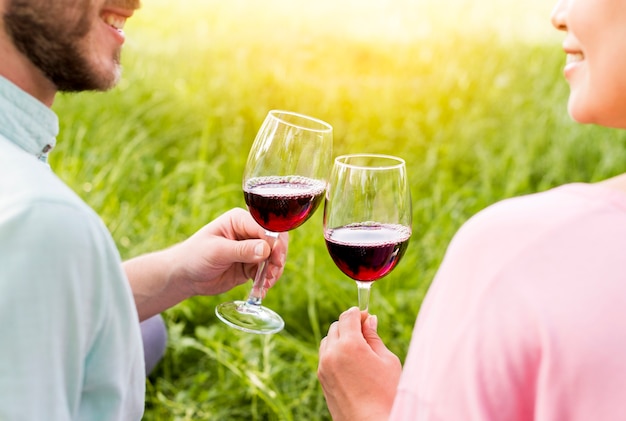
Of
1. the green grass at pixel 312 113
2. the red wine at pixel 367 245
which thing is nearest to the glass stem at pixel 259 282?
the red wine at pixel 367 245

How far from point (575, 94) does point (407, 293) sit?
2.34 m

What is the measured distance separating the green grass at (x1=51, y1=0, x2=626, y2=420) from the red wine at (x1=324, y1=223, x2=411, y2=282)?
109cm

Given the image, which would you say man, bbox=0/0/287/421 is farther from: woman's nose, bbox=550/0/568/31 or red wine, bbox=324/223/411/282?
woman's nose, bbox=550/0/568/31

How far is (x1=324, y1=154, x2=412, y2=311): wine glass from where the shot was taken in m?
1.65

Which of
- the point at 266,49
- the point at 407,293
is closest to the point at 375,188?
the point at 407,293

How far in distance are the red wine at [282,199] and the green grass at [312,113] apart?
3.02ft

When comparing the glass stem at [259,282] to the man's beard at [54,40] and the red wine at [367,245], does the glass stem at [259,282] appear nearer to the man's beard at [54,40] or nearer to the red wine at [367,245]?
the red wine at [367,245]

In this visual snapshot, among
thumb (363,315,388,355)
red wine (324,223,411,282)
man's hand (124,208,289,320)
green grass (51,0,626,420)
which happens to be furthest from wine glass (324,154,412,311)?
green grass (51,0,626,420)

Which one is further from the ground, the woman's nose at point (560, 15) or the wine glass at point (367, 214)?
the woman's nose at point (560, 15)

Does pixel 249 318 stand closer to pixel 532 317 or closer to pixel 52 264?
pixel 52 264

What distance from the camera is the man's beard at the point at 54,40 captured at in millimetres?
1568

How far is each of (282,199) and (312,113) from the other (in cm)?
319

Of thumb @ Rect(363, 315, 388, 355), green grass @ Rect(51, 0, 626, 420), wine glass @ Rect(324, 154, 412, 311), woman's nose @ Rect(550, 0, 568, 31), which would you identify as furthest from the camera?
green grass @ Rect(51, 0, 626, 420)

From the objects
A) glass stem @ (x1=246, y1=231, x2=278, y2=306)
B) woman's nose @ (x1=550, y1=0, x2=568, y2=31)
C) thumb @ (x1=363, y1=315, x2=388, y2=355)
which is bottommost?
glass stem @ (x1=246, y1=231, x2=278, y2=306)
